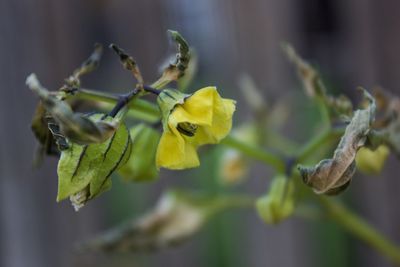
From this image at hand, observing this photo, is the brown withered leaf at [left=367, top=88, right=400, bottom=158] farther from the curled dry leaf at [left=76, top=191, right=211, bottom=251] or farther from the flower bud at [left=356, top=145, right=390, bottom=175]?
the curled dry leaf at [left=76, top=191, right=211, bottom=251]

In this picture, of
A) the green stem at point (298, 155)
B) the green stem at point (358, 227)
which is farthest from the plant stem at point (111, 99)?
the green stem at point (358, 227)

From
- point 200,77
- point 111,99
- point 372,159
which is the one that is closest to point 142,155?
point 111,99

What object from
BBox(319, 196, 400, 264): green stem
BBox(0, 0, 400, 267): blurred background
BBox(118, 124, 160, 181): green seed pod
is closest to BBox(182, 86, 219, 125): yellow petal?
BBox(118, 124, 160, 181): green seed pod

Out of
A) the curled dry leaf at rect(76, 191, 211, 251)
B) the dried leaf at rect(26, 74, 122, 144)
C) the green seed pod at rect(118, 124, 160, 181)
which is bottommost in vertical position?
the curled dry leaf at rect(76, 191, 211, 251)

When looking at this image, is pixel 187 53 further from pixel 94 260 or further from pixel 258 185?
pixel 94 260

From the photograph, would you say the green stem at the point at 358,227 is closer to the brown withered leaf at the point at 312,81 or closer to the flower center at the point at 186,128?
the brown withered leaf at the point at 312,81

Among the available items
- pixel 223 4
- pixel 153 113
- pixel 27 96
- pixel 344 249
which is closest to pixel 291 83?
pixel 223 4
